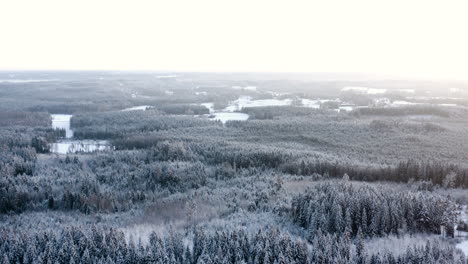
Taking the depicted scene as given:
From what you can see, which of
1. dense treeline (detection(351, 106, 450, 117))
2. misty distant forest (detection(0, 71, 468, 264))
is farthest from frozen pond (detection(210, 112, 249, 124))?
dense treeline (detection(351, 106, 450, 117))

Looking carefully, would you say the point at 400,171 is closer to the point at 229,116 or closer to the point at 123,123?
the point at 123,123

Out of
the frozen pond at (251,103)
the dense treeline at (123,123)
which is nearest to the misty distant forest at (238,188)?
the dense treeline at (123,123)

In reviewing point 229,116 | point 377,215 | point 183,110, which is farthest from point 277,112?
point 377,215

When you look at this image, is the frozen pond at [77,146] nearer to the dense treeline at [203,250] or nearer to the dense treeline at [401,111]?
the dense treeline at [203,250]

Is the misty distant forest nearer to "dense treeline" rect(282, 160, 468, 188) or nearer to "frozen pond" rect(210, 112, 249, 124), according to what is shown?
"dense treeline" rect(282, 160, 468, 188)

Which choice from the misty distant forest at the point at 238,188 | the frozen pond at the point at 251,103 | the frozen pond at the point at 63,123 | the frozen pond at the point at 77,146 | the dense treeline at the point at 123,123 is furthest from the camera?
the frozen pond at the point at 251,103

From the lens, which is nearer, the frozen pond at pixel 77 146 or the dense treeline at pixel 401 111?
the frozen pond at pixel 77 146

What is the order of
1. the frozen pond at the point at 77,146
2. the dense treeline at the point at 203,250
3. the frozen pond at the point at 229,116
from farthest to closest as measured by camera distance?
the frozen pond at the point at 229,116, the frozen pond at the point at 77,146, the dense treeline at the point at 203,250

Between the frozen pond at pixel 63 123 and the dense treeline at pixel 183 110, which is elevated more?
the dense treeline at pixel 183 110
